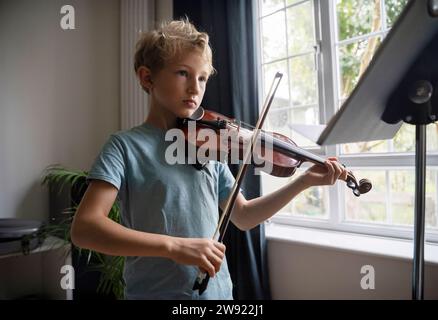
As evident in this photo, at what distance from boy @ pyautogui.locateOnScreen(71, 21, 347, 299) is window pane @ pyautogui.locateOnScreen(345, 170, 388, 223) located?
983 mm

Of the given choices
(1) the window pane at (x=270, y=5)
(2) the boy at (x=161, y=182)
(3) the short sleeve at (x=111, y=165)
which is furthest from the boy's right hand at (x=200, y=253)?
(1) the window pane at (x=270, y=5)

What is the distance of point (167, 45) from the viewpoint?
2.25ft

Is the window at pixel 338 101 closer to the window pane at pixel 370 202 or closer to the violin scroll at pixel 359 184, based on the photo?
the window pane at pixel 370 202

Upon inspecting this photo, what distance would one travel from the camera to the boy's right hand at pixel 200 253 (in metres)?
0.50

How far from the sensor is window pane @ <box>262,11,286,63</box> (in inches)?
66.2

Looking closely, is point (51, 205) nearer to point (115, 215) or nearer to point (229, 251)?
point (115, 215)

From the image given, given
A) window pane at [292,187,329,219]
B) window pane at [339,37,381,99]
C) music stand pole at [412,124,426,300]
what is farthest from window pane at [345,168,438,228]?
music stand pole at [412,124,426,300]

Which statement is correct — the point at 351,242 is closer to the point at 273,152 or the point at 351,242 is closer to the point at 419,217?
the point at 273,152

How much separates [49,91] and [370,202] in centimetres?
191

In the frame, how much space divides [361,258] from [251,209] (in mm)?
629

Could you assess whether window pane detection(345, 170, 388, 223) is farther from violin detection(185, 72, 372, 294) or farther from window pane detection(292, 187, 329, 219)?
violin detection(185, 72, 372, 294)

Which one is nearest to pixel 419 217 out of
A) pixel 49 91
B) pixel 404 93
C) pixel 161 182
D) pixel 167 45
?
pixel 404 93
